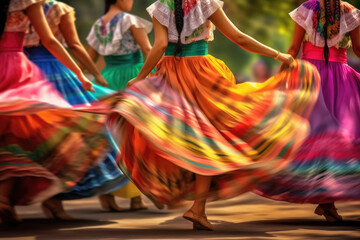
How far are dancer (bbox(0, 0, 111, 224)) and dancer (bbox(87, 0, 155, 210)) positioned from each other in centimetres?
124

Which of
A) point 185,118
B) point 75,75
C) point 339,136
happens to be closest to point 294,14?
point 339,136

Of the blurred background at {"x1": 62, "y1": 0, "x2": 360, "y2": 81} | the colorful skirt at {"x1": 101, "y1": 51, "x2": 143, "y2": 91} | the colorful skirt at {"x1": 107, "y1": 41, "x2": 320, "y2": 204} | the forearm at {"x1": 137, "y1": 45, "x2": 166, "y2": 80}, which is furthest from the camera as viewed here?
the blurred background at {"x1": 62, "y1": 0, "x2": 360, "y2": 81}

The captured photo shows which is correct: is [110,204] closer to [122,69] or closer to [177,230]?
[122,69]

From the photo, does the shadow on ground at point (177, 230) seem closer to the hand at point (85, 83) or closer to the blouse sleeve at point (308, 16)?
the hand at point (85, 83)

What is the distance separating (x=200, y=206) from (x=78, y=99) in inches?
61.7

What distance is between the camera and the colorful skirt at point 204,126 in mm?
5023

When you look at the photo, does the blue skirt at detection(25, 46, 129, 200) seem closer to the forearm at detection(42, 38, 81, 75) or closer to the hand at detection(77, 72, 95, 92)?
the hand at detection(77, 72, 95, 92)

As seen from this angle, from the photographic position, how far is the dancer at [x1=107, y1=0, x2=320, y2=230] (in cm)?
504

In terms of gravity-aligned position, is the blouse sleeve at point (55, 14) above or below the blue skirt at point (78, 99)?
above

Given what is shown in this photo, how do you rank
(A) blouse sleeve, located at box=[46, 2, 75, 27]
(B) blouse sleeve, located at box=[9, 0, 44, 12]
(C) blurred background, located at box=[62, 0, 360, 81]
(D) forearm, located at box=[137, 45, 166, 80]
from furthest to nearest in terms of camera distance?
(C) blurred background, located at box=[62, 0, 360, 81] → (A) blouse sleeve, located at box=[46, 2, 75, 27] → (B) blouse sleeve, located at box=[9, 0, 44, 12] → (D) forearm, located at box=[137, 45, 166, 80]

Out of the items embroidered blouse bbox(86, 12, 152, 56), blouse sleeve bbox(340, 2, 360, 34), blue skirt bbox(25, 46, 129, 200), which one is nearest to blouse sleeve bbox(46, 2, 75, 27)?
blue skirt bbox(25, 46, 129, 200)

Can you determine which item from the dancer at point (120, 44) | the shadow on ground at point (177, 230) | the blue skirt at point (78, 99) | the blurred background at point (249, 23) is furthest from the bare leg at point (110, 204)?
the blurred background at point (249, 23)

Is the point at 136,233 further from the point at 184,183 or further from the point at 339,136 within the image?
the point at 339,136

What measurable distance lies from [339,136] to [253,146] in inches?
34.5
